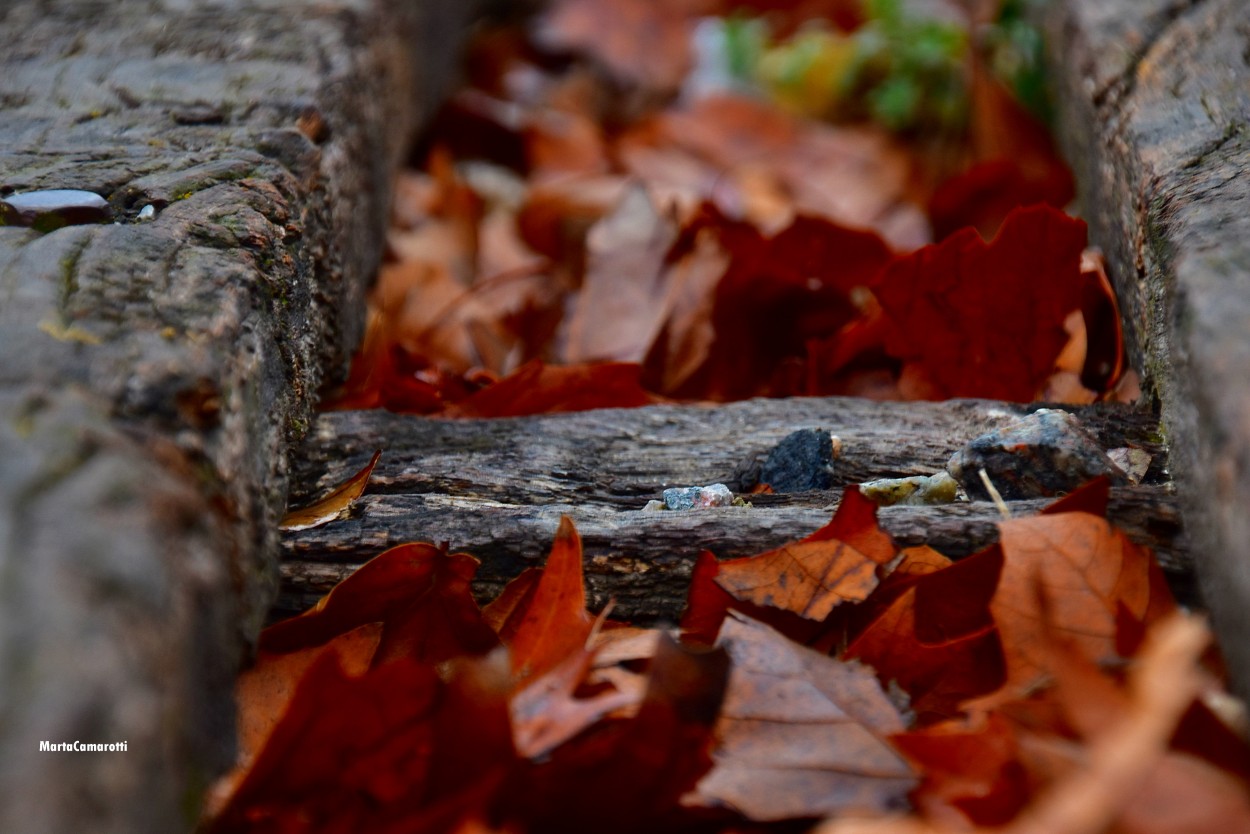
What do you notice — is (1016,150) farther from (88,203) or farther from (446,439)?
(88,203)

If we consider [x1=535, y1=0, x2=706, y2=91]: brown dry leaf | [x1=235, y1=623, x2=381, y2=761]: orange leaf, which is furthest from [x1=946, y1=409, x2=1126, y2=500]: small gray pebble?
[x1=535, y1=0, x2=706, y2=91]: brown dry leaf

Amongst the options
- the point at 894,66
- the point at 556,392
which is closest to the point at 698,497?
the point at 556,392

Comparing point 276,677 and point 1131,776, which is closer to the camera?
point 1131,776

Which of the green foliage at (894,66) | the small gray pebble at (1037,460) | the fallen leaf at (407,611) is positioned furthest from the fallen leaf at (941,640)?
the green foliage at (894,66)

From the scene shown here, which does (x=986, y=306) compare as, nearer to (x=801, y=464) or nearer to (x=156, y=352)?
(x=801, y=464)

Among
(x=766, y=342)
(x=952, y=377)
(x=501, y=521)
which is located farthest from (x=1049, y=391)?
(x=501, y=521)
